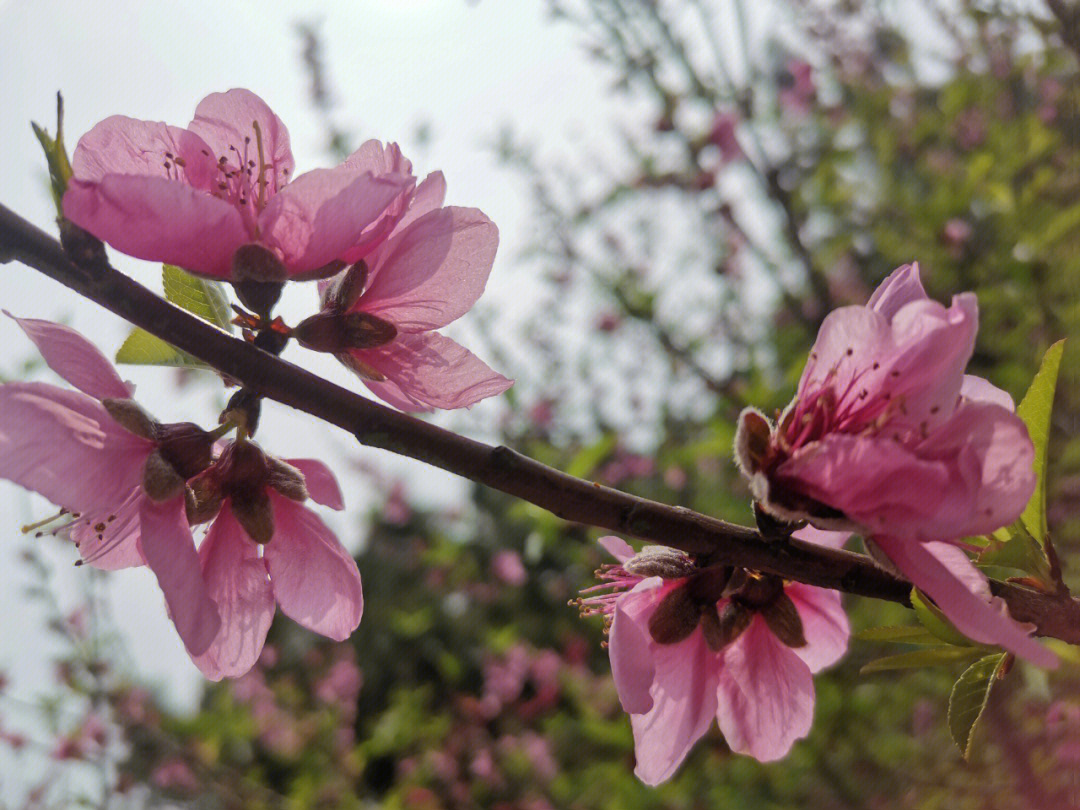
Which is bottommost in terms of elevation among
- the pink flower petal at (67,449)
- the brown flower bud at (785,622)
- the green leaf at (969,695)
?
the green leaf at (969,695)

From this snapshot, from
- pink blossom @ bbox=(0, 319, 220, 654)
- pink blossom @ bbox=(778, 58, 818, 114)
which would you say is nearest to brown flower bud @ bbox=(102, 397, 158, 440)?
pink blossom @ bbox=(0, 319, 220, 654)

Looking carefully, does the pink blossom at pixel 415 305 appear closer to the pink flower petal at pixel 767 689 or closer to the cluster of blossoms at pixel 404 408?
the cluster of blossoms at pixel 404 408

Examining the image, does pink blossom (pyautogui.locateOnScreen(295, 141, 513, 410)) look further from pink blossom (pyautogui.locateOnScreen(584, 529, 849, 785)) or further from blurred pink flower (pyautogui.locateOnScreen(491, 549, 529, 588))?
blurred pink flower (pyautogui.locateOnScreen(491, 549, 529, 588))

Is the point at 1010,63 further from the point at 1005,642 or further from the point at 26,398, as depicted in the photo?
the point at 26,398

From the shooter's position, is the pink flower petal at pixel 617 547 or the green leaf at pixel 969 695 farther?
the pink flower petal at pixel 617 547

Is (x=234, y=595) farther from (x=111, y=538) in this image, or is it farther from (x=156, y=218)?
(x=156, y=218)

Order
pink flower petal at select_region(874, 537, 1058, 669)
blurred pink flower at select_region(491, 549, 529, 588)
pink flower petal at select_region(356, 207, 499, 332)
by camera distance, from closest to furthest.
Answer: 1. pink flower petal at select_region(874, 537, 1058, 669)
2. pink flower petal at select_region(356, 207, 499, 332)
3. blurred pink flower at select_region(491, 549, 529, 588)

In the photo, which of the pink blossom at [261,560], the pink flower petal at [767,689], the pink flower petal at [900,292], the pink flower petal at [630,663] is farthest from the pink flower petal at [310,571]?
the pink flower petal at [900,292]

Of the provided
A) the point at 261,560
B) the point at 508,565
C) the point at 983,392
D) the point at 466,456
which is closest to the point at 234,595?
the point at 261,560
